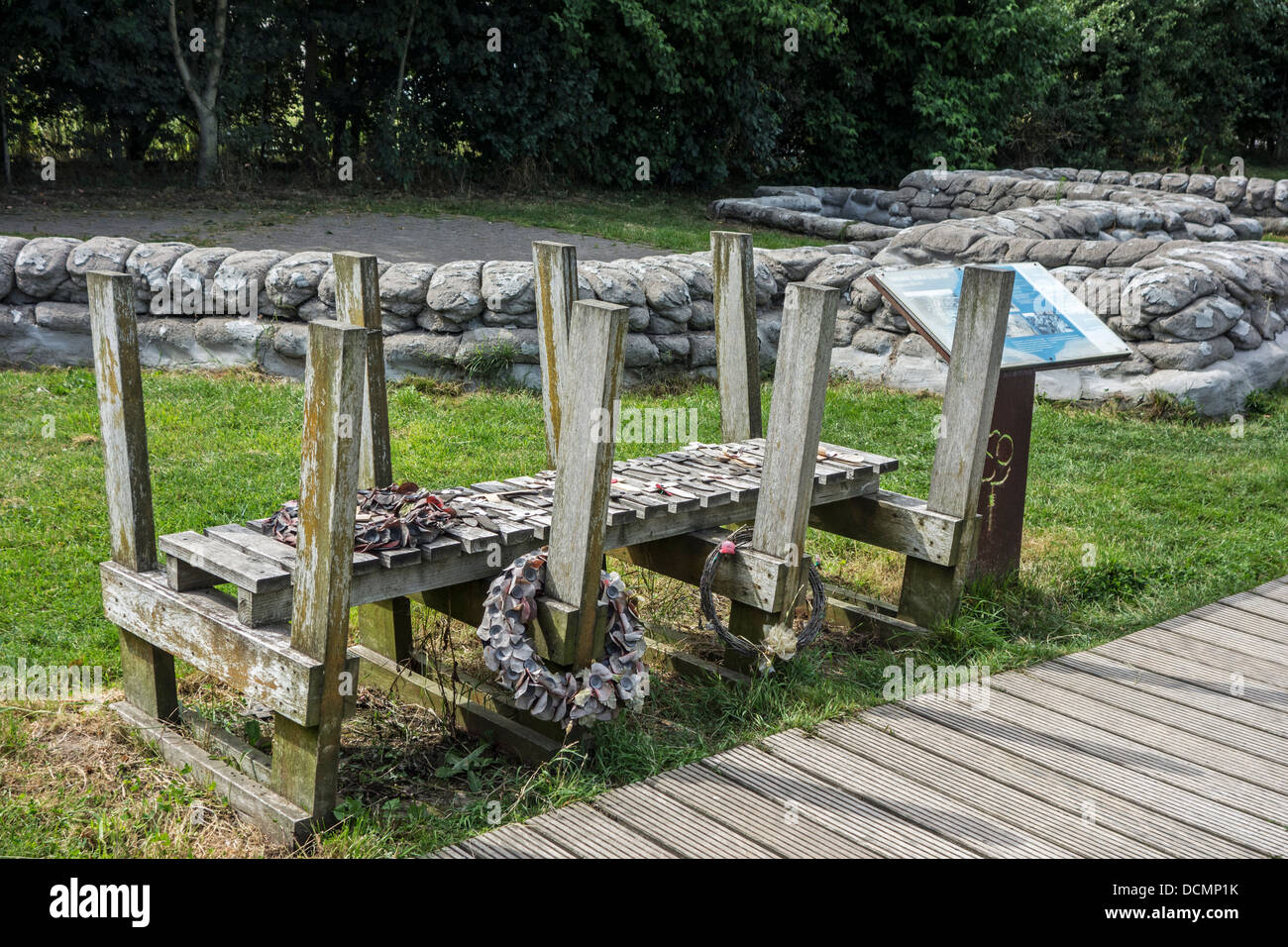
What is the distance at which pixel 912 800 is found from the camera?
2.97 metres

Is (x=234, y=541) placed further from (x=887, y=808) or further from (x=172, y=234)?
(x=172, y=234)

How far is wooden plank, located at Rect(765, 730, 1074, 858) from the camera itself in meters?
2.77

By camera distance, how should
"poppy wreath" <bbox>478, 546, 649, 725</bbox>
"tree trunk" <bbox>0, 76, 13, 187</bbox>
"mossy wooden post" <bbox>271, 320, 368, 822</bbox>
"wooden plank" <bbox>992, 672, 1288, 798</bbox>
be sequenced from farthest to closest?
1. "tree trunk" <bbox>0, 76, 13, 187</bbox>
2. "wooden plank" <bbox>992, 672, 1288, 798</bbox>
3. "poppy wreath" <bbox>478, 546, 649, 725</bbox>
4. "mossy wooden post" <bbox>271, 320, 368, 822</bbox>

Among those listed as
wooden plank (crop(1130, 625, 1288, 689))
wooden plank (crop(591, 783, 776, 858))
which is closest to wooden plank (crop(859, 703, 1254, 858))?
wooden plank (crop(591, 783, 776, 858))

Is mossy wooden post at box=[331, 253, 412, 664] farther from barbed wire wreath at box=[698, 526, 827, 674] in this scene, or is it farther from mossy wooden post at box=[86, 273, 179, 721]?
barbed wire wreath at box=[698, 526, 827, 674]

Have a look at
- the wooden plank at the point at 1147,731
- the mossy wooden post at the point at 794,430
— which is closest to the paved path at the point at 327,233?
the mossy wooden post at the point at 794,430

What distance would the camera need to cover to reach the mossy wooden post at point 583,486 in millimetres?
2900

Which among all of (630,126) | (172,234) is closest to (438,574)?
(172,234)

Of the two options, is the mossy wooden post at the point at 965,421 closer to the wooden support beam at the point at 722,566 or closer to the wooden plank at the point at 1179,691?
the wooden plank at the point at 1179,691

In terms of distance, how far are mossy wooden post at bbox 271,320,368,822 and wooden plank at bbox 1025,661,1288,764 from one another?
226 cm

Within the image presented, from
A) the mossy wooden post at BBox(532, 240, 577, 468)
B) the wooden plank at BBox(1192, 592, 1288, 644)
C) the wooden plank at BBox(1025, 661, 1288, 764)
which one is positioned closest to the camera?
the wooden plank at BBox(1025, 661, 1288, 764)

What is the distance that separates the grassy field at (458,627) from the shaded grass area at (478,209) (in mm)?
4735

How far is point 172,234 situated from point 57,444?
495 cm

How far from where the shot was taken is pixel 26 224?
10.3m
